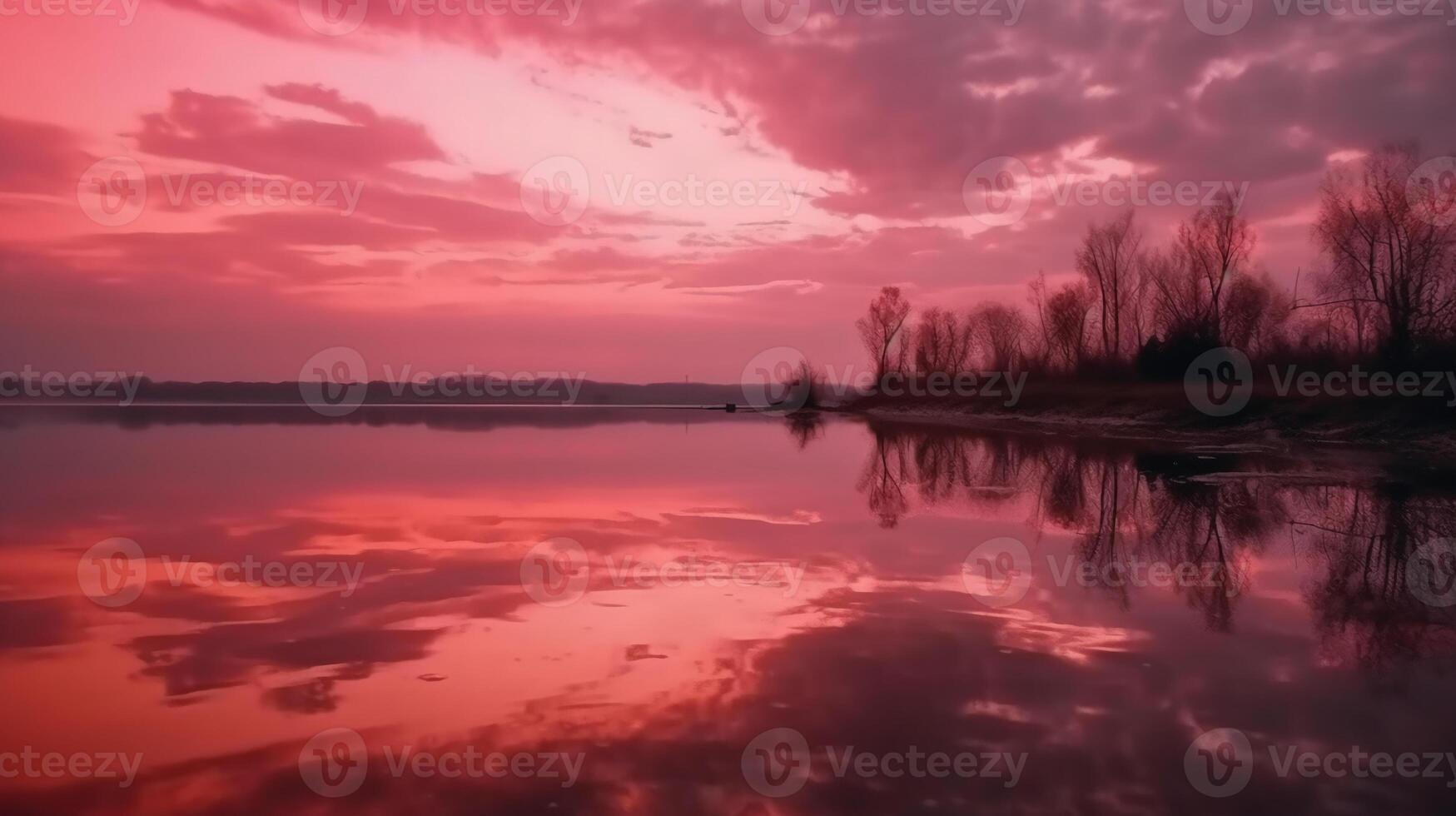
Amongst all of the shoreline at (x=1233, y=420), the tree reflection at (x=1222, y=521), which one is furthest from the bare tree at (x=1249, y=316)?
the tree reflection at (x=1222, y=521)

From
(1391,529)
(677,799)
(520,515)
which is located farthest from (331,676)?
(1391,529)

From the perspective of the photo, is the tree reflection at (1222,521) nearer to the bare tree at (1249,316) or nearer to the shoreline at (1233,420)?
the shoreline at (1233,420)

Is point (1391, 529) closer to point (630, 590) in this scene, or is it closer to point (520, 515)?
point (630, 590)

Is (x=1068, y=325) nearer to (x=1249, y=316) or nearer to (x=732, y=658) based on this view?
(x=1249, y=316)

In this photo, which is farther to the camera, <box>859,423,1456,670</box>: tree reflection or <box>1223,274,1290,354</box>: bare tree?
<box>1223,274,1290,354</box>: bare tree

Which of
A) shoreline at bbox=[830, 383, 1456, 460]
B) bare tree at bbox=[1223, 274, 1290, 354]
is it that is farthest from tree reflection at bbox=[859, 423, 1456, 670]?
bare tree at bbox=[1223, 274, 1290, 354]

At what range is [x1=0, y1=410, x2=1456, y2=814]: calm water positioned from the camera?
20.1 feet

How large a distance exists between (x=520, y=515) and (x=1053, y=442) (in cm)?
3390

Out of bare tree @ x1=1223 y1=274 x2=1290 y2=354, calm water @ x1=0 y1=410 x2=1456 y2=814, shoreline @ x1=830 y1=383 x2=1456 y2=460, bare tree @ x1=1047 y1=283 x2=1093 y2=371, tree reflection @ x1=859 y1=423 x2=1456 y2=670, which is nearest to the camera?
calm water @ x1=0 y1=410 x2=1456 y2=814

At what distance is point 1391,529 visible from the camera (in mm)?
16281

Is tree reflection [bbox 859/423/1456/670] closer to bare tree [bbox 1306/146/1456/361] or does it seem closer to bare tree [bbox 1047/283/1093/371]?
bare tree [bbox 1306/146/1456/361]

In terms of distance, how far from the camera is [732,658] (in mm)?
9016

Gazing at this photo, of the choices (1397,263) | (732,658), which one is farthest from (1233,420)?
(732,658)

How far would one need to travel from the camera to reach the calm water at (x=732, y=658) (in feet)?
20.1
